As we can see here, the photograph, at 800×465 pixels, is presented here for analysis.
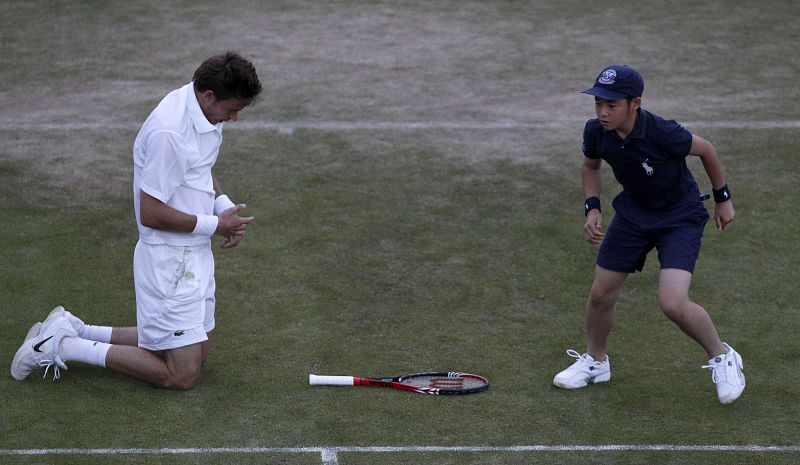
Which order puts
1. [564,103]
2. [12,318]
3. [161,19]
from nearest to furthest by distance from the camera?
1. [12,318]
2. [564,103]
3. [161,19]

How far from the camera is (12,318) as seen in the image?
8.03m

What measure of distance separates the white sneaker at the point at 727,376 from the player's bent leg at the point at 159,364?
311 centimetres

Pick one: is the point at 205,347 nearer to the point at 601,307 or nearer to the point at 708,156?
the point at 601,307

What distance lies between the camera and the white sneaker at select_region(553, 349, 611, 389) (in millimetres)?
7203

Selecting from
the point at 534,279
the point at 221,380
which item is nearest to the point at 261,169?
the point at 534,279

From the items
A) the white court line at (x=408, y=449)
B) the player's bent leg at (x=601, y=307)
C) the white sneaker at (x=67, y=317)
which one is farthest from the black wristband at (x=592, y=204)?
the white sneaker at (x=67, y=317)

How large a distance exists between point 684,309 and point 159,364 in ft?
10.3

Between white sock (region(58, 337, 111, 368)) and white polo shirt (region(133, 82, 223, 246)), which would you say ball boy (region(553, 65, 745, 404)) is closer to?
white polo shirt (region(133, 82, 223, 246))

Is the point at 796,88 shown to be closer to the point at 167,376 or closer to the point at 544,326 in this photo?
the point at 544,326

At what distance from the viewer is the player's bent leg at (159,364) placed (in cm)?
695

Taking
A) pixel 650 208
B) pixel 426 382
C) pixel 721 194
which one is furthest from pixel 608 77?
pixel 426 382

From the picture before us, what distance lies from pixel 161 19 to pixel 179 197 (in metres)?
9.40

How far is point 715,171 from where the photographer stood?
22.4ft

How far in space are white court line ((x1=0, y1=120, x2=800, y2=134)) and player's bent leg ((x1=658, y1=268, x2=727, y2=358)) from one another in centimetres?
556
